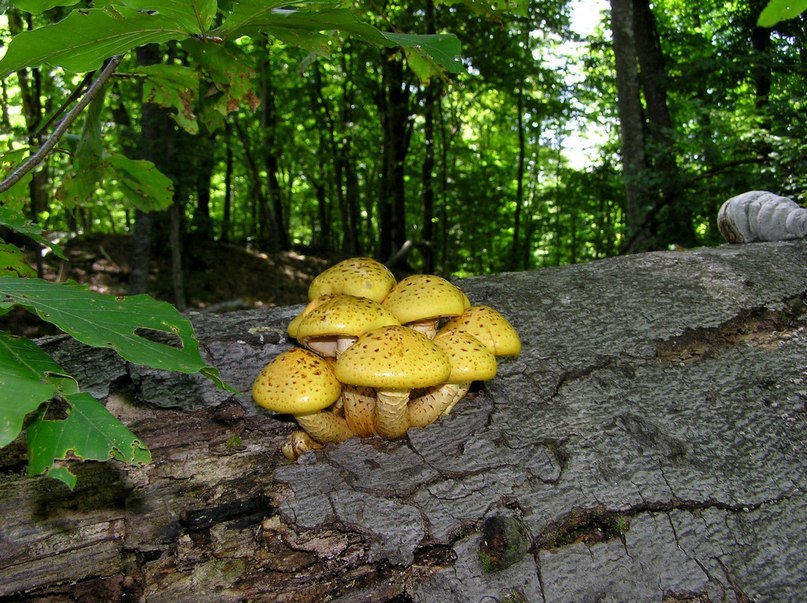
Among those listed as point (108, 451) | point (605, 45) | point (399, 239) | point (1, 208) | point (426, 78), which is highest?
point (605, 45)

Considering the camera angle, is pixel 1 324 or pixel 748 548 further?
pixel 1 324

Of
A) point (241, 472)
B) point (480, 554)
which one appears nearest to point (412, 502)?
point (480, 554)

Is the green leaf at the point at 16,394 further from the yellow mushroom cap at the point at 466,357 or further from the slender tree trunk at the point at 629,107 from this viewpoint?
the slender tree trunk at the point at 629,107

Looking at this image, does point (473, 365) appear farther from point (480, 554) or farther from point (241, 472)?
point (241, 472)

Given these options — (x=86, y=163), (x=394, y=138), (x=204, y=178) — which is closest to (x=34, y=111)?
(x=204, y=178)

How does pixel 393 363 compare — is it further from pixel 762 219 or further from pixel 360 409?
pixel 762 219

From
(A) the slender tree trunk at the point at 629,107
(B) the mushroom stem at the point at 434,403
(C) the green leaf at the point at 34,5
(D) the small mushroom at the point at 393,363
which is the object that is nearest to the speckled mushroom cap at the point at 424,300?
(D) the small mushroom at the point at 393,363

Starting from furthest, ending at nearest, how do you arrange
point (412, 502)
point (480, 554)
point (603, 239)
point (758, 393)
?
point (603, 239) < point (758, 393) < point (412, 502) < point (480, 554)
